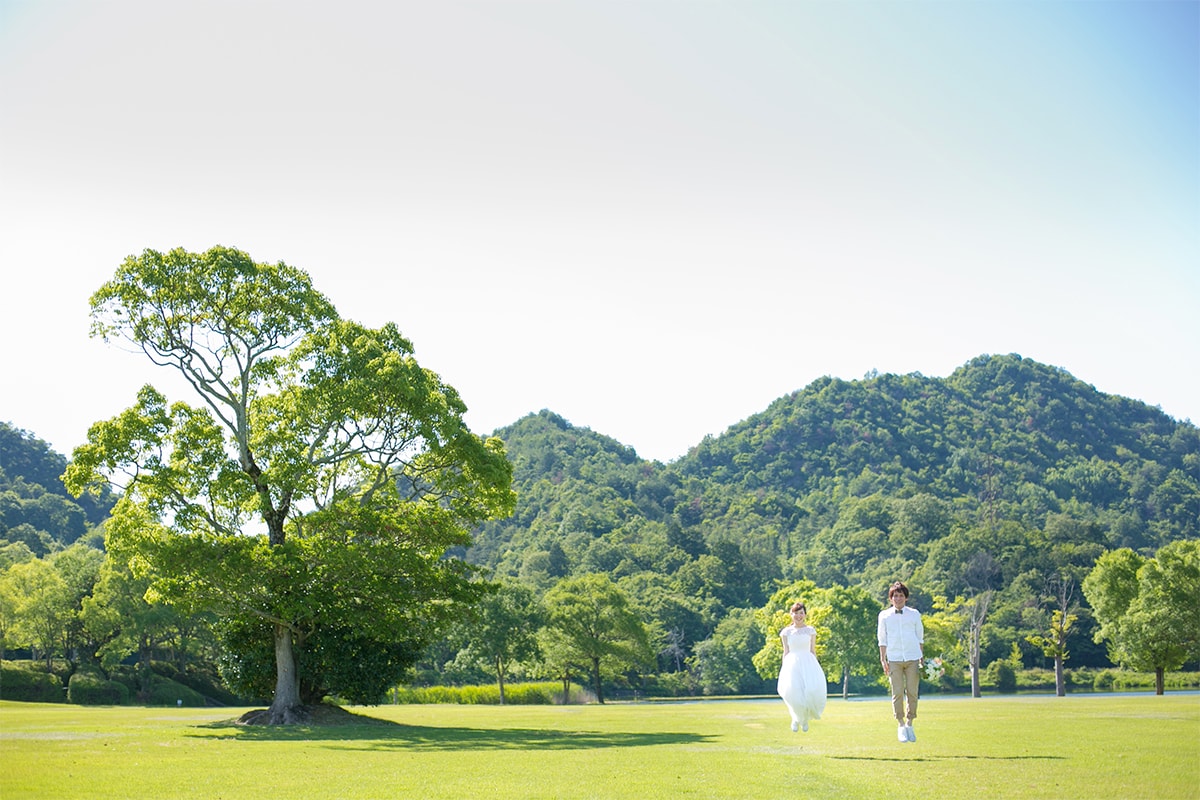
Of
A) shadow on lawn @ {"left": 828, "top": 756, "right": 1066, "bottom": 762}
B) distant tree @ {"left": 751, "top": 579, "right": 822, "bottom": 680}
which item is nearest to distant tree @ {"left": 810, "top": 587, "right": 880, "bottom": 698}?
distant tree @ {"left": 751, "top": 579, "right": 822, "bottom": 680}

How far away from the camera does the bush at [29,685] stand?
6000 cm

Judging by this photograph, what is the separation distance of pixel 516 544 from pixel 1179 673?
9481 cm

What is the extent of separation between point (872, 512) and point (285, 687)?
421 feet

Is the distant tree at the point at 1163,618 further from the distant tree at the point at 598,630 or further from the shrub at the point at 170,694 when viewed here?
the shrub at the point at 170,694

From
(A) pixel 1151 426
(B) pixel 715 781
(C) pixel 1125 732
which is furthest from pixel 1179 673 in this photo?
(A) pixel 1151 426

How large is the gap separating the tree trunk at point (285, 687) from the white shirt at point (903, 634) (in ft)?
75.9

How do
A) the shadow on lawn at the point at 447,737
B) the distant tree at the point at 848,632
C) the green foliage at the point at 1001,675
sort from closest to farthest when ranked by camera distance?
the shadow on lawn at the point at 447,737 < the distant tree at the point at 848,632 < the green foliage at the point at 1001,675

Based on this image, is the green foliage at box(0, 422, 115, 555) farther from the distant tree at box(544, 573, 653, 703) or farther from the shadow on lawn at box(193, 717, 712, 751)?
the shadow on lawn at box(193, 717, 712, 751)

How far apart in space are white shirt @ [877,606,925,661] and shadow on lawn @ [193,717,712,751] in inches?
368

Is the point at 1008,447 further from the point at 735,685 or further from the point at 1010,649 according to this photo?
the point at 735,685

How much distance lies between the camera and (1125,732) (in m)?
22.3

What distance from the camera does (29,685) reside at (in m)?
61.9

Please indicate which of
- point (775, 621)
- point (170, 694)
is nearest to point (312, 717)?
point (170, 694)

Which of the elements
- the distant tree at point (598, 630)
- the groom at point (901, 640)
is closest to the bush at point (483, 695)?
the distant tree at point (598, 630)
